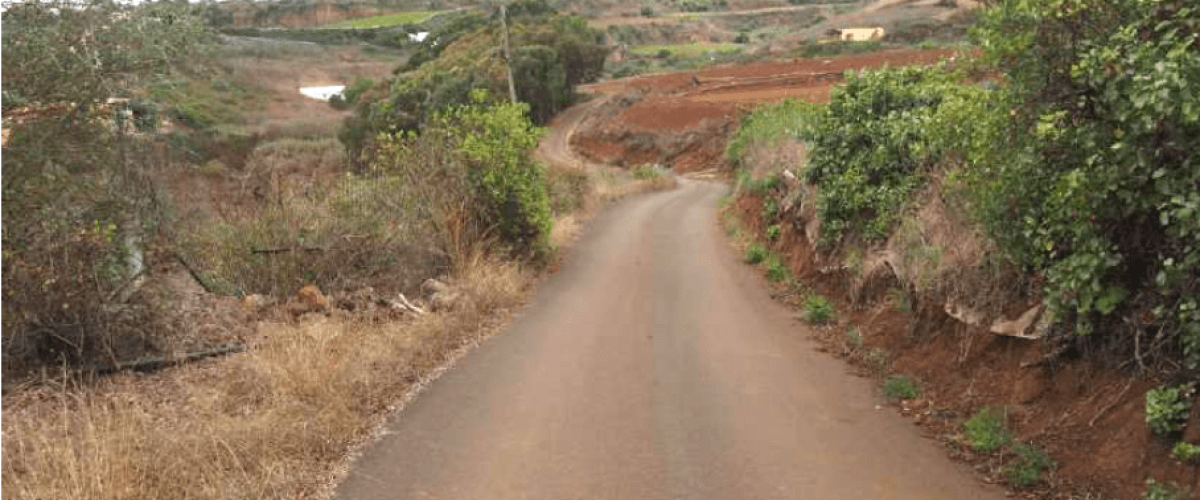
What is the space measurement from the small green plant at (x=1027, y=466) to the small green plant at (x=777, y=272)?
9.48 meters

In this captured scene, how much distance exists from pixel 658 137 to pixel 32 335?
147ft

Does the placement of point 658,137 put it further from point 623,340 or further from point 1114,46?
point 1114,46

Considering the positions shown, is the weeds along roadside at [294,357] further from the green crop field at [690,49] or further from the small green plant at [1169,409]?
the green crop field at [690,49]

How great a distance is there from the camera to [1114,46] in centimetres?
658

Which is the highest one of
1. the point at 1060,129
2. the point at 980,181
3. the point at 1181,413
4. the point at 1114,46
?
the point at 1114,46

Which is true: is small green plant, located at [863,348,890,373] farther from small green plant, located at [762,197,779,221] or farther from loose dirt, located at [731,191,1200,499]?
small green plant, located at [762,197,779,221]

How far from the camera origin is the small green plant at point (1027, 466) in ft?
22.4

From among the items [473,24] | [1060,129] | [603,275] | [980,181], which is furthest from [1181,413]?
[473,24]

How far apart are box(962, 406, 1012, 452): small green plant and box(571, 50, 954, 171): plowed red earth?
37684 mm

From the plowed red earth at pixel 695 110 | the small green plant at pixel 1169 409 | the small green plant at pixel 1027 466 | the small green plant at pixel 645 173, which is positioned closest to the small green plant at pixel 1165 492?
the small green plant at pixel 1169 409

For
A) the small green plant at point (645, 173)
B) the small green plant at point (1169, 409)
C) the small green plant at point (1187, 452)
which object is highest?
the small green plant at point (1169, 409)

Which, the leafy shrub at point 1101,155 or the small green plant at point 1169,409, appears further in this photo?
the small green plant at point 1169,409

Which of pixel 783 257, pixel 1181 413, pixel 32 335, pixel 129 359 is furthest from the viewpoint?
pixel 783 257

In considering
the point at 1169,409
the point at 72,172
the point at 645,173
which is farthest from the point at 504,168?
the point at 645,173
